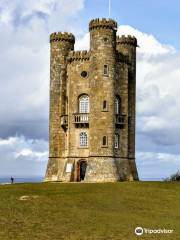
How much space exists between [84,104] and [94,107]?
3.28 m

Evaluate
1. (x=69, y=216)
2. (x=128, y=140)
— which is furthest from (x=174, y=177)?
(x=69, y=216)

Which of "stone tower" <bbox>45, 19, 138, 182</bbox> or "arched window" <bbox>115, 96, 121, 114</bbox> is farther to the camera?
"arched window" <bbox>115, 96, 121, 114</bbox>

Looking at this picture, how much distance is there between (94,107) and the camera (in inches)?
2589

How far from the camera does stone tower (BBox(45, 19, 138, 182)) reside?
65.4 meters

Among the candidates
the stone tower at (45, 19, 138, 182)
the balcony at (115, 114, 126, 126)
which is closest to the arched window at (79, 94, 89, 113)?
the stone tower at (45, 19, 138, 182)

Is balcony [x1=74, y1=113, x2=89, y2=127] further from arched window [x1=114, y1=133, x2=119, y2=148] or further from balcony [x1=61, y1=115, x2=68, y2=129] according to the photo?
arched window [x1=114, y1=133, x2=119, y2=148]

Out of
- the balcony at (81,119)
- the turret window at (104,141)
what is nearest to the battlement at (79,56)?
the balcony at (81,119)

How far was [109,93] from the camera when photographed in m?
65.8

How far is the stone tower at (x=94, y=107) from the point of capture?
65.4 m

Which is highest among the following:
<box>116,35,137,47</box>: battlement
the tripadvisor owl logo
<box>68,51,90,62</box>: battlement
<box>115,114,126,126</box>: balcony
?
<box>116,35,137,47</box>: battlement

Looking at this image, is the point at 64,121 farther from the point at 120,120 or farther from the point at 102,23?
the point at 102,23

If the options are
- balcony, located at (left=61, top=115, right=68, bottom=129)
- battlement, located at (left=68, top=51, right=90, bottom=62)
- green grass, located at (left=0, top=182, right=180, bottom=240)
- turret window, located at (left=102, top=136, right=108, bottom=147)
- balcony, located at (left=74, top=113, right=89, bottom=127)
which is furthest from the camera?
balcony, located at (left=61, top=115, right=68, bottom=129)

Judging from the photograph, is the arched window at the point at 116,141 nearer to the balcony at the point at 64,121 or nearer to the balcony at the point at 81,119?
the balcony at the point at 81,119

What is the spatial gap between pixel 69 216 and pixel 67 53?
39220 mm
